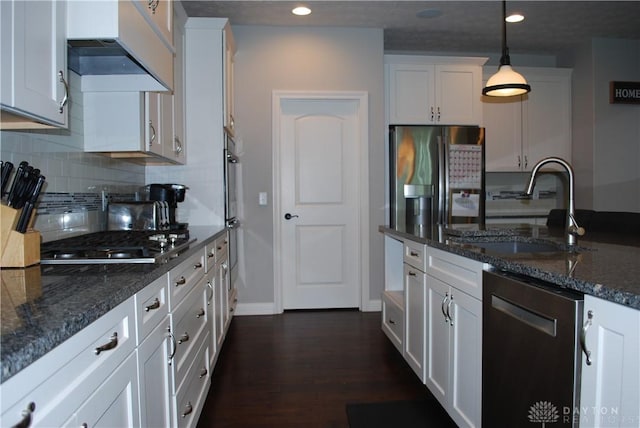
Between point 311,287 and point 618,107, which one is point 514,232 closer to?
point 311,287

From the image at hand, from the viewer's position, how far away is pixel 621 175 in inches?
175

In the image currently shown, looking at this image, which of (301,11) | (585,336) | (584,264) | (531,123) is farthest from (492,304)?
(531,123)

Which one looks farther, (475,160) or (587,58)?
(587,58)

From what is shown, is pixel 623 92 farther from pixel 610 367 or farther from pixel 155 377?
pixel 155 377

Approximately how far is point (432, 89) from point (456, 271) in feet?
8.96

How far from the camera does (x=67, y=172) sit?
6.72 ft

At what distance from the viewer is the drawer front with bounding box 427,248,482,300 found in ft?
5.27

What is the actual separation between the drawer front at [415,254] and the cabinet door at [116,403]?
150cm

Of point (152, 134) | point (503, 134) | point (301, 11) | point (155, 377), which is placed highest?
point (301, 11)

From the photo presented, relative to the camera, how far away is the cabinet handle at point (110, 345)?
0.89 metres

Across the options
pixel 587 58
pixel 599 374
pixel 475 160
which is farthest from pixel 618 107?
pixel 599 374

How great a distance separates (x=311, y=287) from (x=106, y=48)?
9.40 ft

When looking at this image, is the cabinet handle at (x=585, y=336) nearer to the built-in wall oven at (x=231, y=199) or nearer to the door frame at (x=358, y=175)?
the built-in wall oven at (x=231, y=199)

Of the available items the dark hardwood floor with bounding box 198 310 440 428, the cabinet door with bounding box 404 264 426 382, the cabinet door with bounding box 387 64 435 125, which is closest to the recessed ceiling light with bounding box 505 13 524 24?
the cabinet door with bounding box 387 64 435 125
